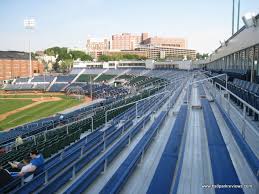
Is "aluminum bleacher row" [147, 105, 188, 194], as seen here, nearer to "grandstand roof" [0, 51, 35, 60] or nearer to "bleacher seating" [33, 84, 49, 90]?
"bleacher seating" [33, 84, 49, 90]

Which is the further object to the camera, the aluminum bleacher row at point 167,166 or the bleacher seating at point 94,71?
the bleacher seating at point 94,71

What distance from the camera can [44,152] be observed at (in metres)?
10.1

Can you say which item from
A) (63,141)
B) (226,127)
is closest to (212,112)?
Answer: (226,127)

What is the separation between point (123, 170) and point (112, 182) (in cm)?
63

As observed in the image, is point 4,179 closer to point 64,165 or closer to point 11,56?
point 64,165

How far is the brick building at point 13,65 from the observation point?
83.0m

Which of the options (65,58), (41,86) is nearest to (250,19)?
(41,86)

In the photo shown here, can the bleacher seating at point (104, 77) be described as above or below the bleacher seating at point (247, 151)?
above

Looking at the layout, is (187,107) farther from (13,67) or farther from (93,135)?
(13,67)

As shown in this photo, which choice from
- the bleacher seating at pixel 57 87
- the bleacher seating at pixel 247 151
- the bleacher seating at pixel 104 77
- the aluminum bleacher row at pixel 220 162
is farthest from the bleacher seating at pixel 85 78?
the bleacher seating at pixel 247 151

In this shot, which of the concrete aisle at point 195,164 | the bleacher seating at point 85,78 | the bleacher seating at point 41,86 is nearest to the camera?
the concrete aisle at point 195,164

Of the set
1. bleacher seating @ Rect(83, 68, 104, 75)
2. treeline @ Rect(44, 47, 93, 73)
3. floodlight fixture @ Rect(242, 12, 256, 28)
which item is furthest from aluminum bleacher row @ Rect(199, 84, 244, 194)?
treeline @ Rect(44, 47, 93, 73)

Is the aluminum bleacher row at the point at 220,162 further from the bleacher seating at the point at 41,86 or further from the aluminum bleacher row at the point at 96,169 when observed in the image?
the bleacher seating at the point at 41,86

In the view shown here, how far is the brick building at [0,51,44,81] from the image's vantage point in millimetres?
83000
